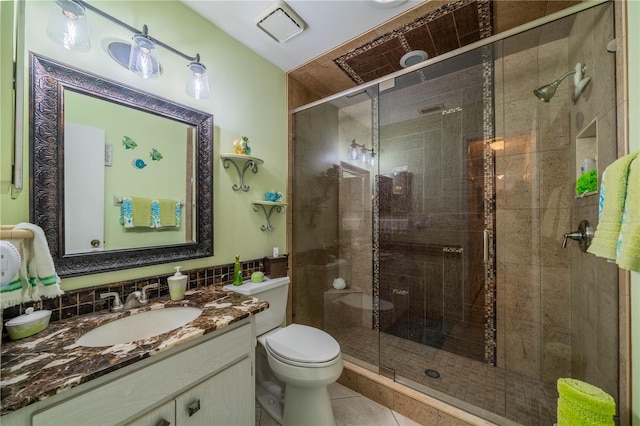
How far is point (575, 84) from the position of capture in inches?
56.2

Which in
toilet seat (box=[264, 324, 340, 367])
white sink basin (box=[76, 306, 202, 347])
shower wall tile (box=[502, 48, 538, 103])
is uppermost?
shower wall tile (box=[502, 48, 538, 103])

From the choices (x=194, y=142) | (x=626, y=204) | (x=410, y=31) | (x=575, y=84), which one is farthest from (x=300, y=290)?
(x=575, y=84)

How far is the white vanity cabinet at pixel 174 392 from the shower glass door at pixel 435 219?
114cm

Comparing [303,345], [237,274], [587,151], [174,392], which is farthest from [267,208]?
[587,151]

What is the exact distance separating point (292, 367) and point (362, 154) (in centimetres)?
186

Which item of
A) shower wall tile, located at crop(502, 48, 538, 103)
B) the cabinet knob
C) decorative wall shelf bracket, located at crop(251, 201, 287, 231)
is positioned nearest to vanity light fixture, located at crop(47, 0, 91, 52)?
decorative wall shelf bracket, located at crop(251, 201, 287, 231)

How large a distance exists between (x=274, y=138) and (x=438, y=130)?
4.62 feet

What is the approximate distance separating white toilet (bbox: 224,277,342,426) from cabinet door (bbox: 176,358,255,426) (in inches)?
9.9

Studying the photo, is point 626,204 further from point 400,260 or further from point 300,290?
point 300,290

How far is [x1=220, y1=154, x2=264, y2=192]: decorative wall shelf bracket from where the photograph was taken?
1628 mm

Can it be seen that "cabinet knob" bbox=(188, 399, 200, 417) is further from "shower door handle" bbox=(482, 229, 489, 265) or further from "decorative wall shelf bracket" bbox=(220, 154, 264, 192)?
"shower door handle" bbox=(482, 229, 489, 265)

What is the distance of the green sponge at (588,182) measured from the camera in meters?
1.23

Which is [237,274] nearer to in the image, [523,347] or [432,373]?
[432,373]

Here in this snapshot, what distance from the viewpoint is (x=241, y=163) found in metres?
1.73
